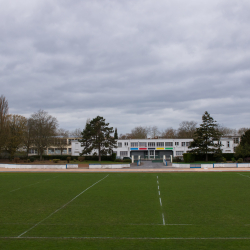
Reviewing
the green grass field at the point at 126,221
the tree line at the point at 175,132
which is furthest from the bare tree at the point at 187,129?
the green grass field at the point at 126,221

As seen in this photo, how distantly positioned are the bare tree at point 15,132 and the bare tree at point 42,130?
9.41 feet

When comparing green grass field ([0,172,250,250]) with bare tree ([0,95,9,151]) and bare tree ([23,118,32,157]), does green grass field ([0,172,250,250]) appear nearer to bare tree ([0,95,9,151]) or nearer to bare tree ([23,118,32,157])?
bare tree ([0,95,9,151])

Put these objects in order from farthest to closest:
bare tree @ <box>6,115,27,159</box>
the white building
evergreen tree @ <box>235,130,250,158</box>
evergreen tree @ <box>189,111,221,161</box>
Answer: the white building
bare tree @ <box>6,115,27,159</box>
evergreen tree @ <box>189,111,221,161</box>
evergreen tree @ <box>235,130,250,158</box>

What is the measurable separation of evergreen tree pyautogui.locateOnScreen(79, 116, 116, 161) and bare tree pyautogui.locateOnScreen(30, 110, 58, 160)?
383 inches

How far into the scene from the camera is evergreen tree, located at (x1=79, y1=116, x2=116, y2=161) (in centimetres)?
6669

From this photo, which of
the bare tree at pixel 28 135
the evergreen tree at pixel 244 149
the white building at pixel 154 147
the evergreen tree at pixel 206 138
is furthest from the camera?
the white building at pixel 154 147

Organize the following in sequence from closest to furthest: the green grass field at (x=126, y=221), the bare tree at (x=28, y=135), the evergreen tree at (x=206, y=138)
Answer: the green grass field at (x=126, y=221), the evergreen tree at (x=206, y=138), the bare tree at (x=28, y=135)

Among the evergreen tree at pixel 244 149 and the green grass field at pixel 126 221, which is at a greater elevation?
the evergreen tree at pixel 244 149

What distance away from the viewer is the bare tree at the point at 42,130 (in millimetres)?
69188

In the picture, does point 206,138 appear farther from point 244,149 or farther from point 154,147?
point 154,147

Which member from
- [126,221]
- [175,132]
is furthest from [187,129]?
→ [126,221]

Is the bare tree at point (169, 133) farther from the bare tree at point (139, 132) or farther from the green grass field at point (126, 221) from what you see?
the green grass field at point (126, 221)

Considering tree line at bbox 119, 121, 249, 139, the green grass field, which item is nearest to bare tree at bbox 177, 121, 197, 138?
tree line at bbox 119, 121, 249, 139

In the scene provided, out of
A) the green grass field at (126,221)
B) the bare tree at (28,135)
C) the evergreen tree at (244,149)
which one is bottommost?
the green grass field at (126,221)
